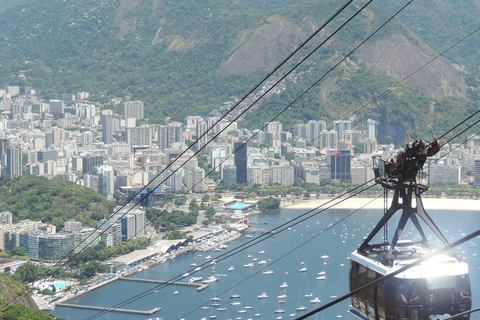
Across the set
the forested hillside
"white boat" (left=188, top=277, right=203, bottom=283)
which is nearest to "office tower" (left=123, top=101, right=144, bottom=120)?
the forested hillside

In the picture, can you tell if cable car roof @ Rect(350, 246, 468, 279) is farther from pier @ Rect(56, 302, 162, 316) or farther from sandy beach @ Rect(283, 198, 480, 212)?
sandy beach @ Rect(283, 198, 480, 212)

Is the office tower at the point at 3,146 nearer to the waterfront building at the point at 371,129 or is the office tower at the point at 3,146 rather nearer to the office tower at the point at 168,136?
the office tower at the point at 168,136

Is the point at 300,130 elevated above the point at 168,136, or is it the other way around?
the point at 300,130

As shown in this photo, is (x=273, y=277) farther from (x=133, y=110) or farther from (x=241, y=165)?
(x=133, y=110)

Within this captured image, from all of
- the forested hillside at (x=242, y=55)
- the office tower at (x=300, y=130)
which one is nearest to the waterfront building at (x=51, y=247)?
→ the office tower at (x=300, y=130)

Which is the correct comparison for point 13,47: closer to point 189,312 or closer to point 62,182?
point 62,182

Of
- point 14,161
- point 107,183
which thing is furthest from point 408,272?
point 14,161
